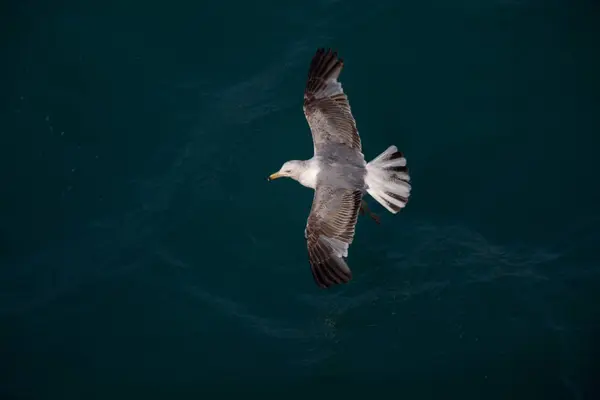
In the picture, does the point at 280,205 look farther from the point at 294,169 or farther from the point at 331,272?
the point at 331,272

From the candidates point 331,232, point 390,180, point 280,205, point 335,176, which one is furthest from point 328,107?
point 331,232

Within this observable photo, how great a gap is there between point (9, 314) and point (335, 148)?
553 centimetres

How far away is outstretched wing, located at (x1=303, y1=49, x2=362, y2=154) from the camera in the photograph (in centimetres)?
1142

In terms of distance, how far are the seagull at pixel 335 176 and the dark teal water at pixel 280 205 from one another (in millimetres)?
1319

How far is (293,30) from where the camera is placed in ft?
46.4

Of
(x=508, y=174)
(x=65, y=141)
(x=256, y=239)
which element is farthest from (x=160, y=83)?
(x=508, y=174)

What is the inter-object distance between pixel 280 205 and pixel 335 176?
1.89 m

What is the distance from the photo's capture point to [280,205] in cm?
1258

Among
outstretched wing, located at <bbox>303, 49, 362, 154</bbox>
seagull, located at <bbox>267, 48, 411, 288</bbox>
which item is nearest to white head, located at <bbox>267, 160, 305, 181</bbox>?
seagull, located at <bbox>267, 48, 411, 288</bbox>

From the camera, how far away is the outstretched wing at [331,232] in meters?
10.1

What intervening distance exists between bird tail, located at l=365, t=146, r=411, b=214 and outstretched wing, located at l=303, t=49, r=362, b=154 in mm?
643

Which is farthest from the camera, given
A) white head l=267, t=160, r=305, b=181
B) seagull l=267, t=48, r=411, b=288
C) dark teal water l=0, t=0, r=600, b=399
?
white head l=267, t=160, r=305, b=181

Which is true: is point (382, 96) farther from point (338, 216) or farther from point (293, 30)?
point (338, 216)

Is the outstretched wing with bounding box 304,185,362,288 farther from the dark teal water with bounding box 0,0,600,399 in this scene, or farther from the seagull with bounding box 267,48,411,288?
the dark teal water with bounding box 0,0,600,399
